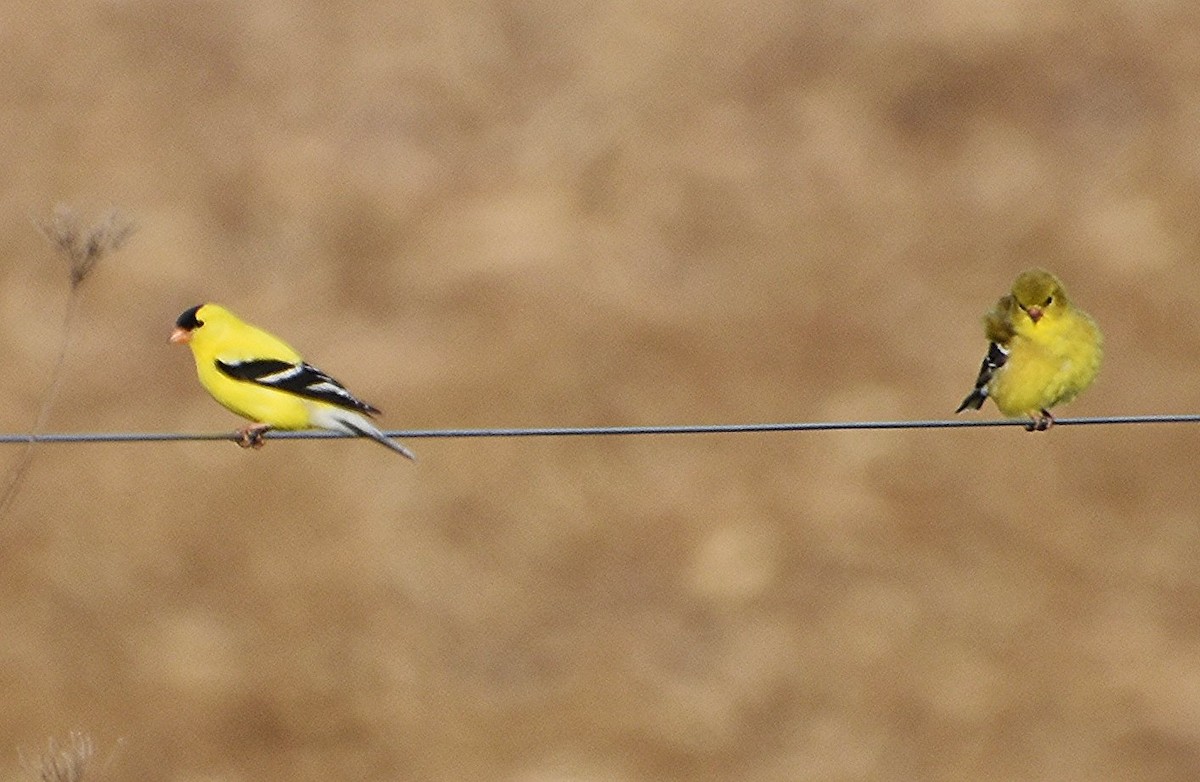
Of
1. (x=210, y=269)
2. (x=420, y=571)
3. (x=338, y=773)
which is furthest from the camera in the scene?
(x=210, y=269)

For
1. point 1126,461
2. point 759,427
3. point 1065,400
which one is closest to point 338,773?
point 1126,461

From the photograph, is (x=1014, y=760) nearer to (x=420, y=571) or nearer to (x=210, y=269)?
(x=420, y=571)

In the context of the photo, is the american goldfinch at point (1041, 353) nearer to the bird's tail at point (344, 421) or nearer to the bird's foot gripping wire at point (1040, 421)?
the bird's foot gripping wire at point (1040, 421)

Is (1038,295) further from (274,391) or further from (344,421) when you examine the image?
(274,391)

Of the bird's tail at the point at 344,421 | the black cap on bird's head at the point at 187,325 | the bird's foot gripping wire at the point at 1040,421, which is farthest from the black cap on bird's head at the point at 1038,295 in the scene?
the black cap on bird's head at the point at 187,325

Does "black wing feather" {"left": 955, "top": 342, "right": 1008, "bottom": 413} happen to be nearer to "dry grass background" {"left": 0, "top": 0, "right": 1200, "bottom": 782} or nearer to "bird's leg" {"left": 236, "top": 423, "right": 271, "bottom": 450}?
"bird's leg" {"left": 236, "top": 423, "right": 271, "bottom": 450}

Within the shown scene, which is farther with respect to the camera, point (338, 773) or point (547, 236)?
point (547, 236)

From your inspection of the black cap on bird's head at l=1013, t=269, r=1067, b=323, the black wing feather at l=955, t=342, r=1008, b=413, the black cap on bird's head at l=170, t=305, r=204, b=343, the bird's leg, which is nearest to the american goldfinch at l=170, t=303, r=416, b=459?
the bird's leg

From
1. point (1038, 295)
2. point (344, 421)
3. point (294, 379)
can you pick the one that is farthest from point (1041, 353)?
point (294, 379)

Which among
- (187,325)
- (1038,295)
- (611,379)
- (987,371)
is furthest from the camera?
(611,379)
